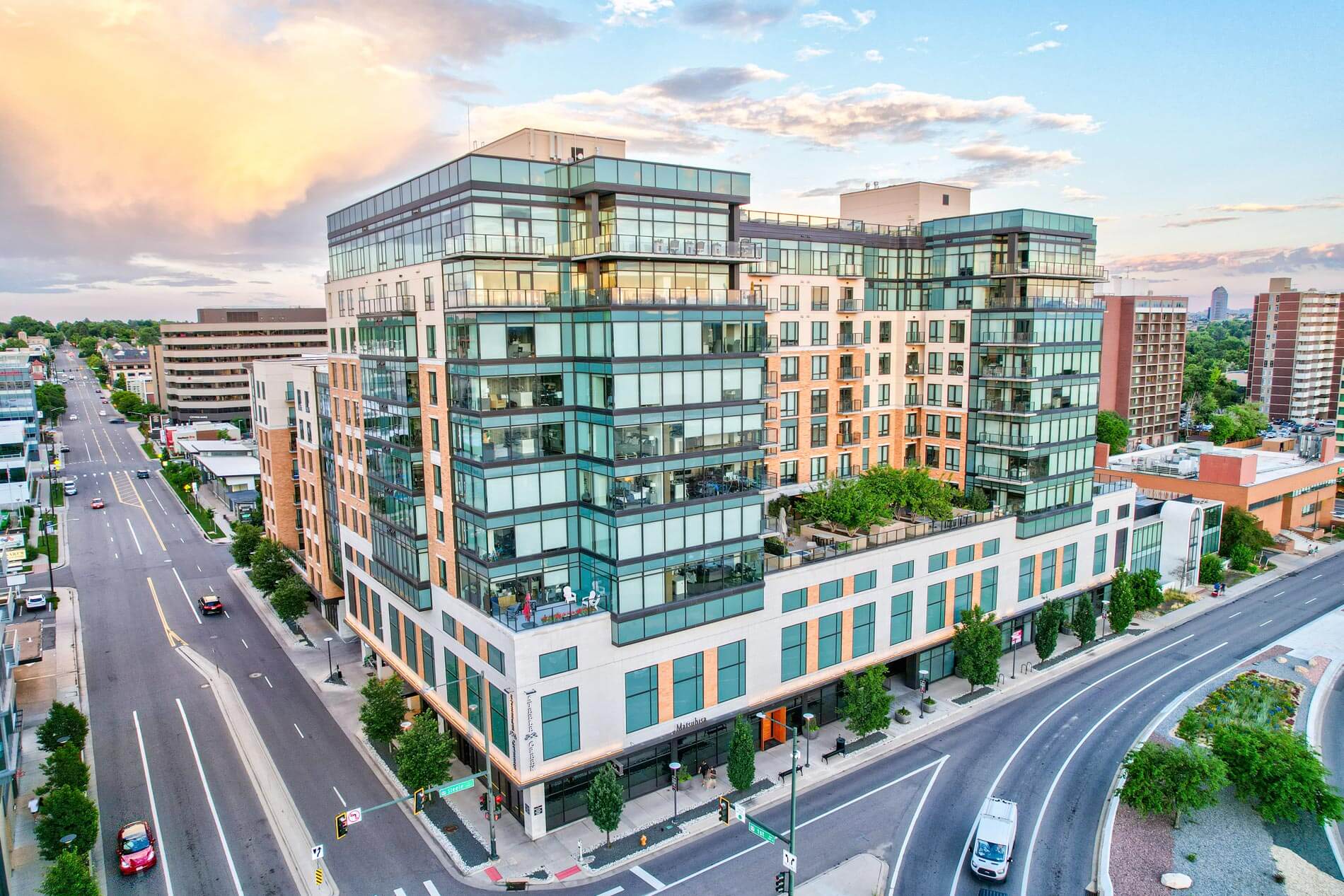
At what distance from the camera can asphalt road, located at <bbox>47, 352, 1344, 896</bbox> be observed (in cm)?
3631

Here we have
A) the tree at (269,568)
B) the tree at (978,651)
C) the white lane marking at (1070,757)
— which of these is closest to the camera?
the white lane marking at (1070,757)

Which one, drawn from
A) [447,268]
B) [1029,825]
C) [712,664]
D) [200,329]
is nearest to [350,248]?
[447,268]

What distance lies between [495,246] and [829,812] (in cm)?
3215

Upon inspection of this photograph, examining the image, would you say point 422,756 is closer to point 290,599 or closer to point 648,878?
point 648,878

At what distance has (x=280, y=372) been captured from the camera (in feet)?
225

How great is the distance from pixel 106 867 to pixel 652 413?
104 feet

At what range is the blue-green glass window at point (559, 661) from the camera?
125 feet

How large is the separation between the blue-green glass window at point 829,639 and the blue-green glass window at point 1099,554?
28.8 m

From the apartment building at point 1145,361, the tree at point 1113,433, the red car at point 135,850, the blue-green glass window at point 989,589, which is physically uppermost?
the apartment building at point 1145,361

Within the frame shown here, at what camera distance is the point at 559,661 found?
3862cm

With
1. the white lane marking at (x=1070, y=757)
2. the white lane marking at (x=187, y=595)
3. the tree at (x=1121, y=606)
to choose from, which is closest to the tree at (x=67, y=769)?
the white lane marking at (x=187, y=595)

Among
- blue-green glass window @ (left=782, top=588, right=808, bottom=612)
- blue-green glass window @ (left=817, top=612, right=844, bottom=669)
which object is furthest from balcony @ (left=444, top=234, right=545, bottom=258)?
blue-green glass window @ (left=817, top=612, right=844, bottom=669)

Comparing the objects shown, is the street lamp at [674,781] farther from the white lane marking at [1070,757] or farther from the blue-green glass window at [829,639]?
the white lane marking at [1070,757]

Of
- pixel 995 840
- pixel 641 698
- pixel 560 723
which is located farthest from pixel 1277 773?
pixel 560 723
